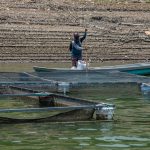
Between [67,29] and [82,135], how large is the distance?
72.1 feet

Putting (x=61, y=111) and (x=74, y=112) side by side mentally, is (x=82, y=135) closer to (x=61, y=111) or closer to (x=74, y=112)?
(x=74, y=112)

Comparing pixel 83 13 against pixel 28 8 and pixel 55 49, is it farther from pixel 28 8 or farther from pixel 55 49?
pixel 55 49

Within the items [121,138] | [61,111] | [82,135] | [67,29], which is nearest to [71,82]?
[61,111]

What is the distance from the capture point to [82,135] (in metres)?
14.0

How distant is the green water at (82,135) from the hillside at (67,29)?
16.4m

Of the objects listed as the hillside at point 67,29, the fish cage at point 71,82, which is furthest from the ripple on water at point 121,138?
the hillside at point 67,29

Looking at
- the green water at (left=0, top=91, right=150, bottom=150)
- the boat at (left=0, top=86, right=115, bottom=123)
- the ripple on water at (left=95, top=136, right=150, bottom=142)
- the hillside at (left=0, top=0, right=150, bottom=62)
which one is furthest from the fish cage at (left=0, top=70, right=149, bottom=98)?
the hillside at (left=0, top=0, right=150, bottom=62)

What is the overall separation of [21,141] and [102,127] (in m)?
2.14

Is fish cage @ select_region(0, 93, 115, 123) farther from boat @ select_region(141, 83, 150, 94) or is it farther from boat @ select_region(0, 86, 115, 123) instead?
boat @ select_region(141, 83, 150, 94)

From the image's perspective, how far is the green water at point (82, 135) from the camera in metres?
13.0

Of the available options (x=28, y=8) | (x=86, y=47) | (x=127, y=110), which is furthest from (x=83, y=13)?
(x=127, y=110)

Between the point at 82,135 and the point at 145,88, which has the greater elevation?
the point at 82,135

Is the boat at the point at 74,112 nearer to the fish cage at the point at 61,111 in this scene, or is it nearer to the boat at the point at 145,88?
the fish cage at the point at 61,111

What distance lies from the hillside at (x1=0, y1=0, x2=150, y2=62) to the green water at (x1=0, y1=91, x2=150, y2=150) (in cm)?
1638
